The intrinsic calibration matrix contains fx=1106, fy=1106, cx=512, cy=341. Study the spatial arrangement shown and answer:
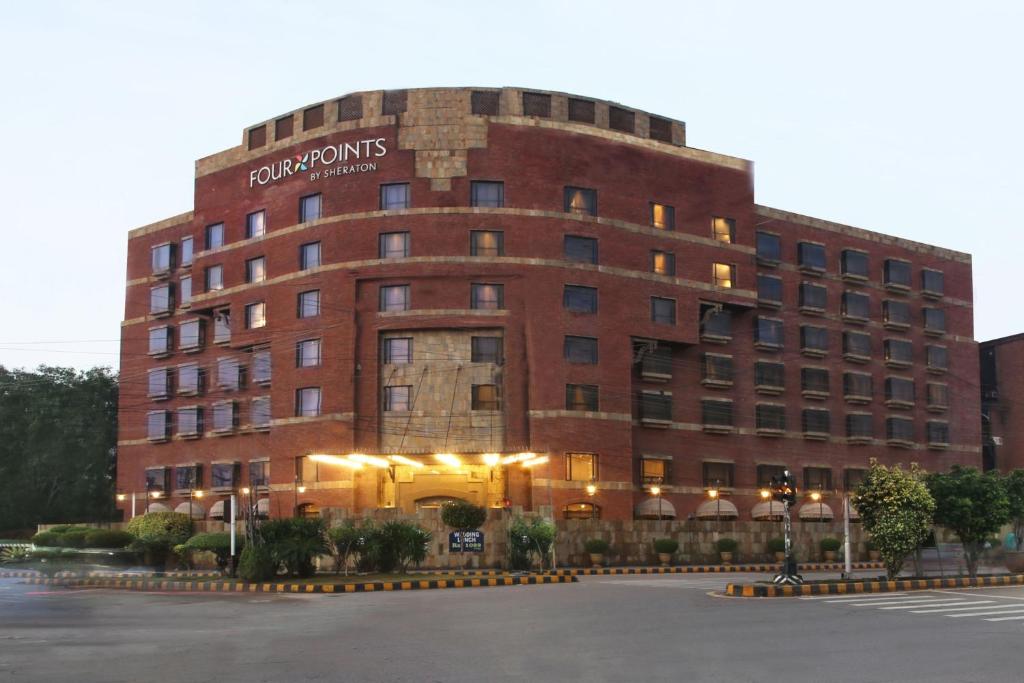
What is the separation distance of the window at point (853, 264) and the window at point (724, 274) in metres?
13.3

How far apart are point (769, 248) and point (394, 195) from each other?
87.7ft

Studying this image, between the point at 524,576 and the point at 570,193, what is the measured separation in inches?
1122

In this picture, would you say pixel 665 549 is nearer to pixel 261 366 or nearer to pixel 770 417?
pixel 770 417

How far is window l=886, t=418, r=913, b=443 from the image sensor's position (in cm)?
7856

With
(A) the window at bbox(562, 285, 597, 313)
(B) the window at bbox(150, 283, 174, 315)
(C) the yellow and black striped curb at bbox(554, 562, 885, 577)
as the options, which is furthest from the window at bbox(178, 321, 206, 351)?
(C) the yellow and black striped curb at bbox(554, 562, 885, 577)

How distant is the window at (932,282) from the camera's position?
269 ft

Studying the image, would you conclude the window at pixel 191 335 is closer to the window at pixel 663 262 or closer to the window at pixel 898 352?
the window at pixel 663 262

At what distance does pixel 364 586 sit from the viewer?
3603cm

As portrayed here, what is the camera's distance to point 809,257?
75.9 metres

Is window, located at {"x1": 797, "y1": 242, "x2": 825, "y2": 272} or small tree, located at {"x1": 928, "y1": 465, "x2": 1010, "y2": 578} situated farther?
window, located at {"x1": 797, "y1": 242, "x2": 825, "y2": 272}

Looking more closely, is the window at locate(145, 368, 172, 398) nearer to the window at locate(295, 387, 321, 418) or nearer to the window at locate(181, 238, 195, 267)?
the window at locate(181, 238, 195, 267)

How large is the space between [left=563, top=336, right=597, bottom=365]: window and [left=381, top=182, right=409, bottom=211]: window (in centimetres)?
1202

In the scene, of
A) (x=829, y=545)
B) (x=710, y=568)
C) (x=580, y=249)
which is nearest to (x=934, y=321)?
(x=829, y=545)

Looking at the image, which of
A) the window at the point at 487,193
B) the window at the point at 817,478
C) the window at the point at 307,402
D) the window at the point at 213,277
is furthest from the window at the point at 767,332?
the window at the point at 213,277
